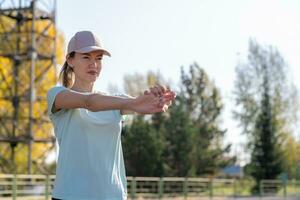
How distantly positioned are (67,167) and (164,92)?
645mm

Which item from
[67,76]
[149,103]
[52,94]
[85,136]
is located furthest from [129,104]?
[67,76]

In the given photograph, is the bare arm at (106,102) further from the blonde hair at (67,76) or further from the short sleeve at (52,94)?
the blonde hair at (67,76)

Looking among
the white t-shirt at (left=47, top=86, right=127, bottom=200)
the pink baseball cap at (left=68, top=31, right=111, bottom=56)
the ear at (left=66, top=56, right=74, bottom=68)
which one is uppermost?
the pink baseball cap at (left=68, top=31, right=111, bottom=56)

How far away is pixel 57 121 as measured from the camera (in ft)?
10.2

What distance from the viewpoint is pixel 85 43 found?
3076mm

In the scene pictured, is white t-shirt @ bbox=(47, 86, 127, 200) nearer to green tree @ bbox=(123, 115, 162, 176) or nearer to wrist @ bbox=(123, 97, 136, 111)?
wrist @ bbox=(123, 97, 136, 111)

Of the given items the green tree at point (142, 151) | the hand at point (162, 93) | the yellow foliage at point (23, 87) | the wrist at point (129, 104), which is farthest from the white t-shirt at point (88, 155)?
the green tree at point (142, 151)

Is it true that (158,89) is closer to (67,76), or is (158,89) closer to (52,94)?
(52,94)

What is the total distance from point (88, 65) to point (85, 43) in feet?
0.33

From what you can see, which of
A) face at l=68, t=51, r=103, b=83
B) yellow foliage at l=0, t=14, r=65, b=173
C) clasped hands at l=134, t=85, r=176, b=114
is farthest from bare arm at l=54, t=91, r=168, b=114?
yellow foliage at l=0, t=14, r=65, b=173

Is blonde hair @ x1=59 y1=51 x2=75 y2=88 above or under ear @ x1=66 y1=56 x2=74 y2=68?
under

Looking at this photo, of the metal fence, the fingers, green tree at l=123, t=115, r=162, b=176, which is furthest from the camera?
green tree at l=123, t=115, r=162, b=176

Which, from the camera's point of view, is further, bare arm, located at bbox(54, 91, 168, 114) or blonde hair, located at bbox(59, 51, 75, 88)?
blonde hair, located at bbox(59, 51, 75, 88)

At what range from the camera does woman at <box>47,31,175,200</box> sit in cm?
297
